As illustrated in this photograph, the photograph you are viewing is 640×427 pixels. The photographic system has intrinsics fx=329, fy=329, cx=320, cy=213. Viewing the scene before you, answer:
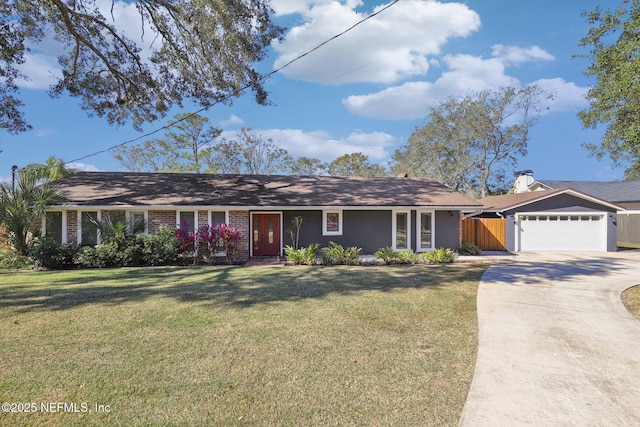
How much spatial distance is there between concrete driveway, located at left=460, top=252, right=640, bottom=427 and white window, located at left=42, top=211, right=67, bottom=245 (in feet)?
48.1

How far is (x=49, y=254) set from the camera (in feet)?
36.6

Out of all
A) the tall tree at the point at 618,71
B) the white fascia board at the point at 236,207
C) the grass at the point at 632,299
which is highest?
the tall tree at the point at 618,71

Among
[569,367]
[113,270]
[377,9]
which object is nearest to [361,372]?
[569,367]

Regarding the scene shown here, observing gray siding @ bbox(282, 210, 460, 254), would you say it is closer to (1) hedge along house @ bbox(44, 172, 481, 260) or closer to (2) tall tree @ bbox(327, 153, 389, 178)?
(1) hedge along house @ bbox(44, 172, 481, 260)

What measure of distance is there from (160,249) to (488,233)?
15.8 metres

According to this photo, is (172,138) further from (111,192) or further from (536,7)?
(536,7)

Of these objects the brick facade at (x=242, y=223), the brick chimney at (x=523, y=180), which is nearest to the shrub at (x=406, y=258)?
the brick facade at (x=242, y=223)

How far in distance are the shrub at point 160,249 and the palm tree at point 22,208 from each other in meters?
3.82

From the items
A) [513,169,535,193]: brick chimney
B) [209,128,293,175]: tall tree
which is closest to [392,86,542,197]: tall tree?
[513,169,535,193]: brick chimney

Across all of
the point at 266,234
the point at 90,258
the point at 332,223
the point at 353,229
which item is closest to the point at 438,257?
the point at 353,229

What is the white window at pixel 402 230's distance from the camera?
49.6 feet

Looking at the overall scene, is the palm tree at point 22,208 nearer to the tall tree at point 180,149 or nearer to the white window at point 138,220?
the white window at point 138,220

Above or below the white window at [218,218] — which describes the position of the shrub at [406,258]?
below

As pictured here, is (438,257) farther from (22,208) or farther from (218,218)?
(22,208)
